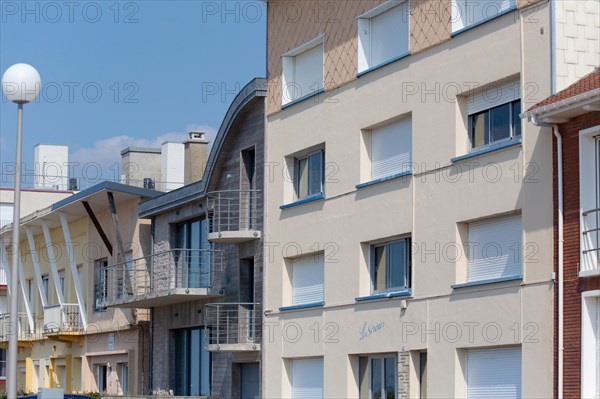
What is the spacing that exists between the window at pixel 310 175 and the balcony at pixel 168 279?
3.91 metres

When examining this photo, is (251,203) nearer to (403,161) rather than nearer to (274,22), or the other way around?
(274,22)

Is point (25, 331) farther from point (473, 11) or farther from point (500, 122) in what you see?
point (500, 122)

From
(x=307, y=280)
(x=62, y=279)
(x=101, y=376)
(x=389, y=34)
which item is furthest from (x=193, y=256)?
(x=62, y=279)

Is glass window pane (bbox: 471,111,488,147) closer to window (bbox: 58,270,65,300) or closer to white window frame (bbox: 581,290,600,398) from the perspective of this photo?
white window frame (bbox: 581,290,600,398)

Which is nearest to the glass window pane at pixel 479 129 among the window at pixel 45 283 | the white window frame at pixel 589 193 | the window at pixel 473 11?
the window at pixel 473 11

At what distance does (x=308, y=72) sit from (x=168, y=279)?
743cm

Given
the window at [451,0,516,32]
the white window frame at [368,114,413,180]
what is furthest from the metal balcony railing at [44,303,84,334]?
the window at [451,0,516,32]

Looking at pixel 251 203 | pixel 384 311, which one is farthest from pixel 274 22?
pixel 384 311

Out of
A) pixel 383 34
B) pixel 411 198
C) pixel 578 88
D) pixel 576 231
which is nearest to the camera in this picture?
pixel 578 88

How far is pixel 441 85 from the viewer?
2359 cm

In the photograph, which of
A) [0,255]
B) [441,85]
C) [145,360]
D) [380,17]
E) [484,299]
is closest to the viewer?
[484,299]

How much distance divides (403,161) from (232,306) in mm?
7741

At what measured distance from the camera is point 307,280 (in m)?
28.2

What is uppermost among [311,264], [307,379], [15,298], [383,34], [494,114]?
[383,34]
